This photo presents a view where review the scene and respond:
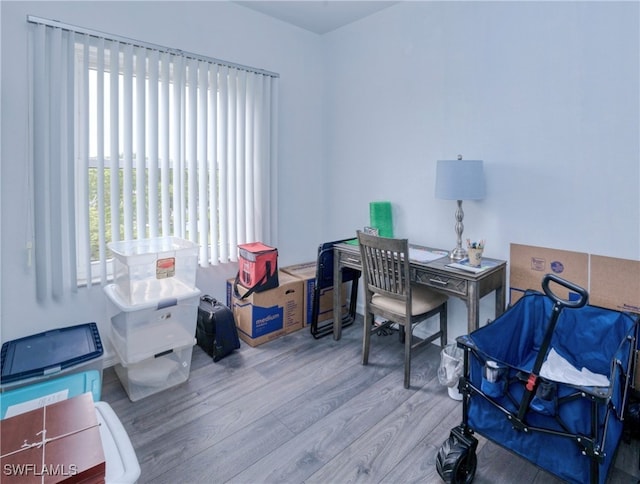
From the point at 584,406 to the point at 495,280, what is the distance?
1039mm

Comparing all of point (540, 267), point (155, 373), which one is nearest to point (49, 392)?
point (155, 373)

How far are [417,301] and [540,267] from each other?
76 centimetres

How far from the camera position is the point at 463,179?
2234 mm

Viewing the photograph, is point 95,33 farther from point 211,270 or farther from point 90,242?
point 211,270

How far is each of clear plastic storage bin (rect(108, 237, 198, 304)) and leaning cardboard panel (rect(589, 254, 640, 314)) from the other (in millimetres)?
2325

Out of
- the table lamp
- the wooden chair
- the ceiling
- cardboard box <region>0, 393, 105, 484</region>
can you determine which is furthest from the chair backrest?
the ceiling

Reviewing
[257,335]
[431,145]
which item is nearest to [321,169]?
[431,145]

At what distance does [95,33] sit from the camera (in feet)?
7.18

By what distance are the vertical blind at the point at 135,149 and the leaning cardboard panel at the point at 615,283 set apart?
92.7 inches

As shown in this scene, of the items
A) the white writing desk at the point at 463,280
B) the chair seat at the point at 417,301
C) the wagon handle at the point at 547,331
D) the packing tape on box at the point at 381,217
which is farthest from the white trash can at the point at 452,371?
the packing tape on box at the point at 381,217

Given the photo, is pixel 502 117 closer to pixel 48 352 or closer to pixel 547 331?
pixel 547 331

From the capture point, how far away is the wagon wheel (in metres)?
1.46

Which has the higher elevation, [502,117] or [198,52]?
[198,52]

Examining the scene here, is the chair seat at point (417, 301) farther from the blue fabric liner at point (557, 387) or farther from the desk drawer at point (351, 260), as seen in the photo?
the blue fabric liner at point (557, 387)
